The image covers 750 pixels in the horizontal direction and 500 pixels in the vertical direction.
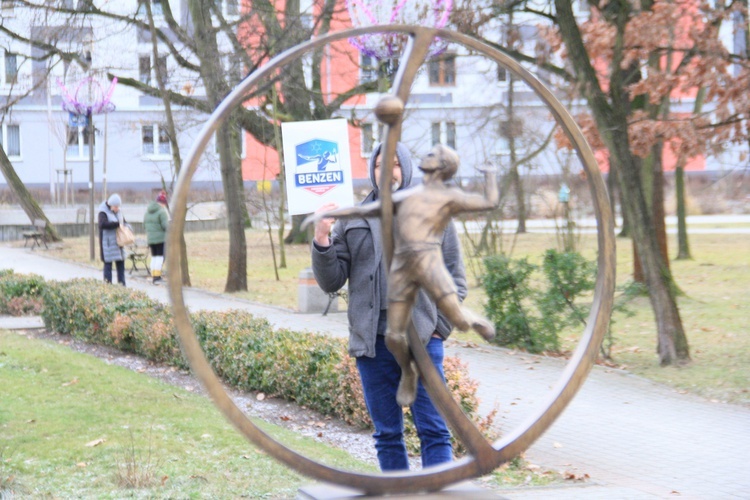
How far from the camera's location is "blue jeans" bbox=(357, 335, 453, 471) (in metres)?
4.56

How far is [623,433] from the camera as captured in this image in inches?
345

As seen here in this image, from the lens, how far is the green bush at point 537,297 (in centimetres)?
1249

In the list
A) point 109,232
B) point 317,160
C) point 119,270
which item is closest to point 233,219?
point 119,270

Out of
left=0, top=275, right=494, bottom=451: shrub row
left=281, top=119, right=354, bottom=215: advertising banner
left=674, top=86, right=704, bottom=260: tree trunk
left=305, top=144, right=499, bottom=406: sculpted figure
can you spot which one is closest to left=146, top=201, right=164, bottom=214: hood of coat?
left=0, top=275, right=494, bottom=451: shrub row

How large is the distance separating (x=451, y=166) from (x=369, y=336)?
1072 millimetres

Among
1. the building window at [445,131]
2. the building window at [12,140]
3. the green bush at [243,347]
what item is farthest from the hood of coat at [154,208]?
the building window at [12,140]

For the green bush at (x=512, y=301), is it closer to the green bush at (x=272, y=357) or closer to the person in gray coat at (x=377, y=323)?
the green bush at (x=272, y=357)

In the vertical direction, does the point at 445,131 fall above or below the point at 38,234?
above

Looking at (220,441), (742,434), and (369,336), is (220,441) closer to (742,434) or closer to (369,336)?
(369,336)

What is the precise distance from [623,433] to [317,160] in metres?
6.57

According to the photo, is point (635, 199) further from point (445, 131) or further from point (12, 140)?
point (12, 140)

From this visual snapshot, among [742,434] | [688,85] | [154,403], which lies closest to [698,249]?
[688,85]

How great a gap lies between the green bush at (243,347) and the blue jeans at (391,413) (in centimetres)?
300

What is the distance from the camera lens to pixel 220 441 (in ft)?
25.3
